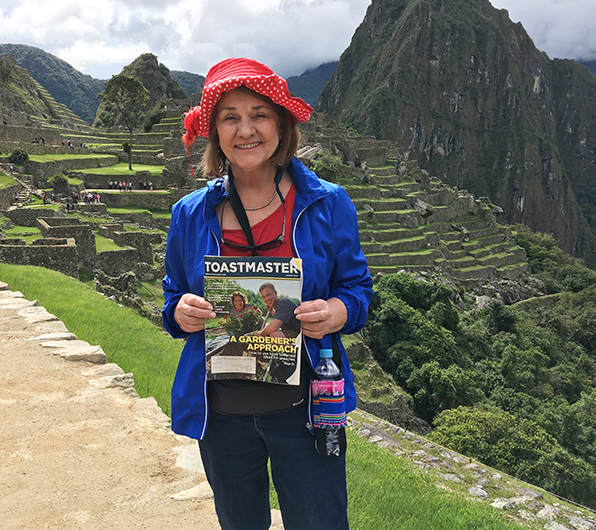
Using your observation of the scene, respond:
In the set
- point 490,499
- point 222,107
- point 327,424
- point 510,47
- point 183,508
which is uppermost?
point 510,47

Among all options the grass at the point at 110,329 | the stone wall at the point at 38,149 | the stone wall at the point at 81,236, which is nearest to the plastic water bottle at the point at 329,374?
the grass at the point at 110,329

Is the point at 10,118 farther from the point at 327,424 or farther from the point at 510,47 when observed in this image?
the point at 510,47

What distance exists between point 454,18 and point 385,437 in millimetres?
188256

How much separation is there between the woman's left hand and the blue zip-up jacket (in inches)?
2.1

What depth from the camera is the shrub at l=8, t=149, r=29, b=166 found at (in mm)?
25688

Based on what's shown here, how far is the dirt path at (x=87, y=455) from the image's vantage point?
271 centimetres

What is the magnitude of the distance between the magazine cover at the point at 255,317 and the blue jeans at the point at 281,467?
22 centimetres

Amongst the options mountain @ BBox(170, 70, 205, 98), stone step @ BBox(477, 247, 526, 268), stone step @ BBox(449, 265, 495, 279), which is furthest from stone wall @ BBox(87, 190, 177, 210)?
mountain @ BBox(170, 70, 205, 98)

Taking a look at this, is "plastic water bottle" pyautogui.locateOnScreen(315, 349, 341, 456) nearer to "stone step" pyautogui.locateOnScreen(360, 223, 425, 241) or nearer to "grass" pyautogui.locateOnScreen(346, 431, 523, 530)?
"grass" pyautogui.locateOnScreen(346, 431, 523, 530)

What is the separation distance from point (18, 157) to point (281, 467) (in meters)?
29.2

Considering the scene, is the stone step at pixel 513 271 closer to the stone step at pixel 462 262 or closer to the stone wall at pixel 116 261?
the stone step at pixel 462 262

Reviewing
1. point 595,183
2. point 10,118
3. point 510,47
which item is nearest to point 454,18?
point 510,47

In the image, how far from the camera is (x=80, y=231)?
45.3ft

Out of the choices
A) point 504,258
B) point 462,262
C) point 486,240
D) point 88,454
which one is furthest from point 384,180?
point 88,454
